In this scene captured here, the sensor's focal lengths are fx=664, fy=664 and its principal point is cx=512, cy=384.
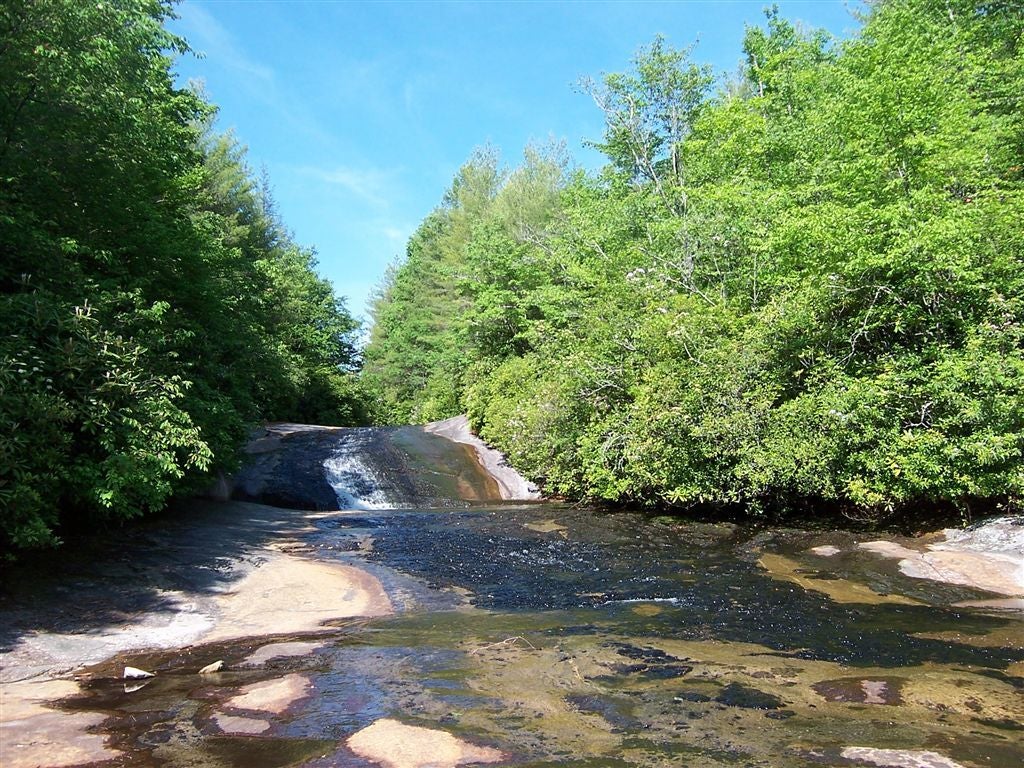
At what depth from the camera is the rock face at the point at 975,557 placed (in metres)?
8.93

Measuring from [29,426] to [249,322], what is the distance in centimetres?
866

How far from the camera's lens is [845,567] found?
10.0 m

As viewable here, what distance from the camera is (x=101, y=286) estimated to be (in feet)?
31.0

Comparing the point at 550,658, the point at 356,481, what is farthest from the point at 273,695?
the point at 356,481

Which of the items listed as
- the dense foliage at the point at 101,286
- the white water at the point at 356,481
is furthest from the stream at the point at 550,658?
the white water at the point at 356,481

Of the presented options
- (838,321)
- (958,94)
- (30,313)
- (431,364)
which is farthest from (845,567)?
(431,364)

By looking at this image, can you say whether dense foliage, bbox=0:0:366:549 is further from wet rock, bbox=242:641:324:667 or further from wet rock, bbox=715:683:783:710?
wet rock, bbox=715:683:783:710

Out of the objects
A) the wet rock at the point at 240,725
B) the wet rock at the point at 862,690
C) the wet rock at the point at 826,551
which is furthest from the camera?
the wet rock at the point at 826,551

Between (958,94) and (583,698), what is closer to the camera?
(583,698)

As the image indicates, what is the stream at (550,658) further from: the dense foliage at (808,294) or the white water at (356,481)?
the white water at (356,481)

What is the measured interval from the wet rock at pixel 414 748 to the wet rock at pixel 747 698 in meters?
2.04

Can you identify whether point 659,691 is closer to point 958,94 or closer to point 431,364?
point 958,94

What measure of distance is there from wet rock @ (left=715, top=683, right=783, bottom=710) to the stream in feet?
0.07

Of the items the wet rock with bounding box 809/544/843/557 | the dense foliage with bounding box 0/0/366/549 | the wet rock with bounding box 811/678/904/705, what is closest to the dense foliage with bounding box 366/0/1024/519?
the wet rock with bounding box 809/544/843/557
